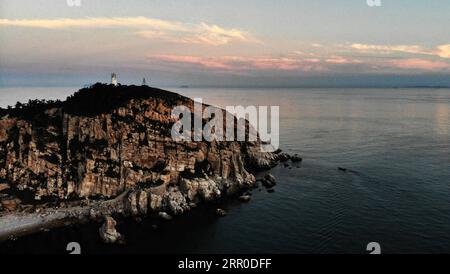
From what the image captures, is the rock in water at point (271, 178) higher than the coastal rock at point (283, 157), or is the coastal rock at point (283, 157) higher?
the coastal rock at point (283, 157)

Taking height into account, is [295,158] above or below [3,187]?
above

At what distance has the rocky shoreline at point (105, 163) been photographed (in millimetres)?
71875

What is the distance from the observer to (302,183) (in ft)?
294

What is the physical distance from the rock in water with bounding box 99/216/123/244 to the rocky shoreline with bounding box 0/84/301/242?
7.69m

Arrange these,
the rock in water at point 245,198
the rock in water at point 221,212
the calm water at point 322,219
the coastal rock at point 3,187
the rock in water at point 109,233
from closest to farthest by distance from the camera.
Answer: the calm water at point 322,219 → the rock in water at point 109,233 → the rock in water at point 221,212 → the coastal rock at point 3,187 → the rock in water at point 245,198

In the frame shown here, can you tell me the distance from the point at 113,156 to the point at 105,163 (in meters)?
2.35

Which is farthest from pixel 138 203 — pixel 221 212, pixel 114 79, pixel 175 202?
pixel 114 79

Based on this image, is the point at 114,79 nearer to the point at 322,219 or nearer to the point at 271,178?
the point at 271,178

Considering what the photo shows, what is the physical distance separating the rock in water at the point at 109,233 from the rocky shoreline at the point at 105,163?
7.69 m

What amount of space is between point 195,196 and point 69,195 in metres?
26.1

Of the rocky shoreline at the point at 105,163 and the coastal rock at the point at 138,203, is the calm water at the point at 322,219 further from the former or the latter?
the rocky shoreline at the point at 105,163

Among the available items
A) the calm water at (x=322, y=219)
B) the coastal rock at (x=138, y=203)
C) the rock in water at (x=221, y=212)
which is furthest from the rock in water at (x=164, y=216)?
the rock in water at (x=221, y=212)

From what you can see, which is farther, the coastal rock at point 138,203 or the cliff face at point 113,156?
the cliff face at point 113,156

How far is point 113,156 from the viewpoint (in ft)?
267
